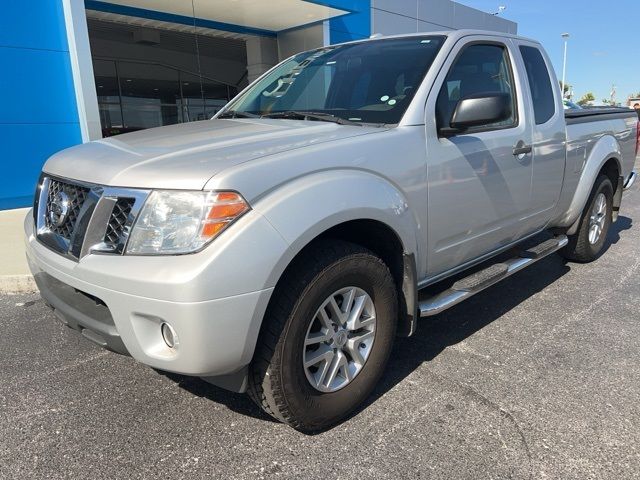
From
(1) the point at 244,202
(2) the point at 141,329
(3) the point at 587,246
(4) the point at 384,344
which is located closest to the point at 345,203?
(1) the point at 244,202

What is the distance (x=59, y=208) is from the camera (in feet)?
8.13

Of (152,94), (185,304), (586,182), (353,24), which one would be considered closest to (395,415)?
(185,304)

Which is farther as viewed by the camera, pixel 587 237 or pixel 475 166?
pixel 587 237

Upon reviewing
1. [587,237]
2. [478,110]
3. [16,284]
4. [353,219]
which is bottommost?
[16,284]

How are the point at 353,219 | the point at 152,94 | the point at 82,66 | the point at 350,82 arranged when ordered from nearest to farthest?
the point at 353,219 < the point at 350,82 < the point at 82,66 < the point at 152,94

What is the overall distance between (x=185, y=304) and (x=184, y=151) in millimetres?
775

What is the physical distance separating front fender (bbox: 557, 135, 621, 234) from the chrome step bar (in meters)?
0.68

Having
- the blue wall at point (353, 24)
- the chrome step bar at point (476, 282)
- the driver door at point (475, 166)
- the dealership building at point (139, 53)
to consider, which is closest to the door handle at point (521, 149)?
the driver door at point (475, 166)

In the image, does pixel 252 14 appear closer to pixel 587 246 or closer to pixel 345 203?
pixel 587 246

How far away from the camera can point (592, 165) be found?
4.48m

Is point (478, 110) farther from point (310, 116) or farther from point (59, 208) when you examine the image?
point (59, 208)

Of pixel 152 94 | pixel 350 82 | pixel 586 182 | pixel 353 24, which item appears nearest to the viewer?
pixel 350 82

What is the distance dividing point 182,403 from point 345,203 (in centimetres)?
141

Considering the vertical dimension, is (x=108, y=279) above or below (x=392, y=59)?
below
